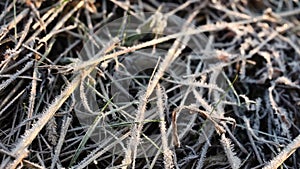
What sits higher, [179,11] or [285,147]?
[179,11]

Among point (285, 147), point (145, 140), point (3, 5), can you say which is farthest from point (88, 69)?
point (285, 147)

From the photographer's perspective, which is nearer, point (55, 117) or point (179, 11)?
point (55, 117)

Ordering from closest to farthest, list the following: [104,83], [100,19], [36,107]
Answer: [36,107] < [104,83] < [100,19]

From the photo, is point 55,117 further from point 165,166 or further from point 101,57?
point 165,166

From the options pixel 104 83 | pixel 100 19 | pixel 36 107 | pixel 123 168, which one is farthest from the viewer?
pixel 100 19

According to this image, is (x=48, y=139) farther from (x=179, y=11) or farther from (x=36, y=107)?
(x=179, y=11)

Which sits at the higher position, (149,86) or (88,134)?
(149,86)

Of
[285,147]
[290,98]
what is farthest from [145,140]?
[290,98]

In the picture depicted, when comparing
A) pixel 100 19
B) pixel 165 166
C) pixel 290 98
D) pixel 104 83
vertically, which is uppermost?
pixel 100 19
